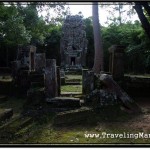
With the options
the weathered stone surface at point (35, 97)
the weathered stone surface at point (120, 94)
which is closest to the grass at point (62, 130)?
the weathered stone surface at point (120, 94)

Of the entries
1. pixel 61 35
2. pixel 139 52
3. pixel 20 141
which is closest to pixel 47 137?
pixel 20 141

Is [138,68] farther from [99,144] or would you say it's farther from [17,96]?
[99,144]

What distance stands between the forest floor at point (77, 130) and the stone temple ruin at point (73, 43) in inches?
787

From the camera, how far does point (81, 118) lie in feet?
25.2

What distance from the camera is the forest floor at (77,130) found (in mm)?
6050

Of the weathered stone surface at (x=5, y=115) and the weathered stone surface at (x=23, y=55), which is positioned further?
the weathered stone surface at (x=23, y=55)

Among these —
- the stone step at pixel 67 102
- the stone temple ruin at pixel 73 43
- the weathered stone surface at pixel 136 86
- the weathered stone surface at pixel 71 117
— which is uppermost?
the stone temple ruin at pixel 73 43

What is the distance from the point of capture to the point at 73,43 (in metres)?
28.6

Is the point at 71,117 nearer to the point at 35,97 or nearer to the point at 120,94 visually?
the point at 35,97

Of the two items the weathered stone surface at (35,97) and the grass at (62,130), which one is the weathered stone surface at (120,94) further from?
the weathered stone surface at (35,97)

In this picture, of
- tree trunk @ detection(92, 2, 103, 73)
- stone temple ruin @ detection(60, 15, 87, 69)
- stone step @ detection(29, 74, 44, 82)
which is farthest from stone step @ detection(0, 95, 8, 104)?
stone temple ruin @ detection(60, 15, 87, 69)

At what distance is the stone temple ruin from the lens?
28.1 metres

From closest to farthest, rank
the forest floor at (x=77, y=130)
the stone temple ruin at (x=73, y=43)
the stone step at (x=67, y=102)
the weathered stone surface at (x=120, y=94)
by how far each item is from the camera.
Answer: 1. the forest floor at (x=77, y=130)
2. the stone step at (x=67, y=102)
3. the weathered stone surface at (x=120, y=94)
4. the stone temple ruin at (x=73, y=43)

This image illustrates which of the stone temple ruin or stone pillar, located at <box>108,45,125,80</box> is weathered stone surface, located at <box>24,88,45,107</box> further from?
the stone temple ruin
